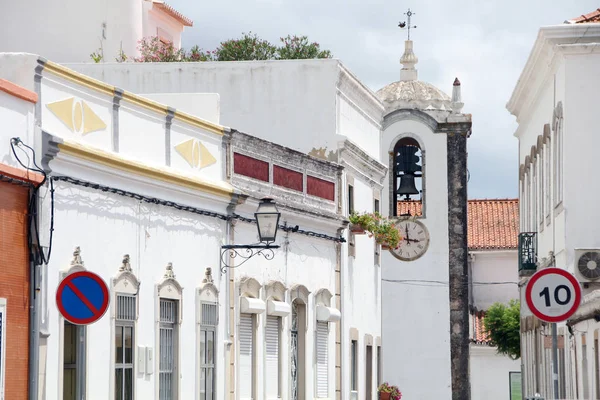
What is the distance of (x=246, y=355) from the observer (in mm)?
23062

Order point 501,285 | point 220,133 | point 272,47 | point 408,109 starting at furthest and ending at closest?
point 501,285, point 408,109, point 272,47, point 220,133

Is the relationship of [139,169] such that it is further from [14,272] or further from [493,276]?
[493,276]

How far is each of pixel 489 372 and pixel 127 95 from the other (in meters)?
39.6

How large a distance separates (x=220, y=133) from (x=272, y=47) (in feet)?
37.3

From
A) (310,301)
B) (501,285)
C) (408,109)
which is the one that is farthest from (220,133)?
(501,285)

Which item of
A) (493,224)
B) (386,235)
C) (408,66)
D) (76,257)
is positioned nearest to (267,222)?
(76,257)

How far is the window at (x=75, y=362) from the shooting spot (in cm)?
1727

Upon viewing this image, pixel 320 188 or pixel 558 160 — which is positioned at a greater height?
pixel 558 160

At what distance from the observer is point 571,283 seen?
15836 millimetres

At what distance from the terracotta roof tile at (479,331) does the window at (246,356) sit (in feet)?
113

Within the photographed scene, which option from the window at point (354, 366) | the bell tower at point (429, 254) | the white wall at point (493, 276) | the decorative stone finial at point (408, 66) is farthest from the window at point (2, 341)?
the white wall at point (493, 276)

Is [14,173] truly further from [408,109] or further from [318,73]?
[408,109]

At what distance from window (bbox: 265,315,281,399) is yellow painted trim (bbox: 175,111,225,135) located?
139 inches

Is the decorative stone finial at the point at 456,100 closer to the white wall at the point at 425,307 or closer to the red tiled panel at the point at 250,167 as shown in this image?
the white wall at the point at 425,307
